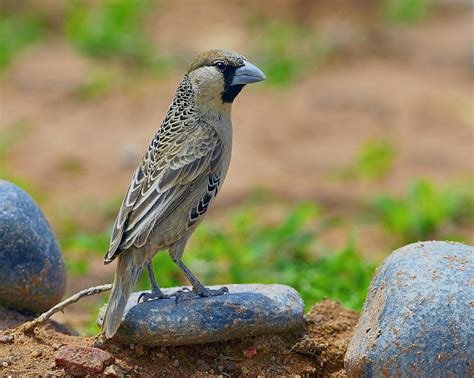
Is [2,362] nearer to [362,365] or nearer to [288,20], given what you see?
[362,365]

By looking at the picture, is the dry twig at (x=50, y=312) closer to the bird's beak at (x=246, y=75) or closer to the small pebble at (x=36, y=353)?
the small pebble at (x=36, y=353)

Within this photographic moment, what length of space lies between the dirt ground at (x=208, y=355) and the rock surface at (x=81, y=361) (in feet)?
0.14

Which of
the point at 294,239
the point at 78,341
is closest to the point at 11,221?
the point at 78,341

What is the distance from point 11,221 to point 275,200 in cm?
443

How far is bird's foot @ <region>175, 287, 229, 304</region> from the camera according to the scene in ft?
18.7

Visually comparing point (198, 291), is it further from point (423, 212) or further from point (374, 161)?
point (374, 161)

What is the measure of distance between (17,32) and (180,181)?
1056 cm

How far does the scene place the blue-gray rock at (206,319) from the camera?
543cm

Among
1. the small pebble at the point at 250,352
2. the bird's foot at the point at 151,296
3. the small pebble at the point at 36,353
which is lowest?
the small pebble at the point at 36,353

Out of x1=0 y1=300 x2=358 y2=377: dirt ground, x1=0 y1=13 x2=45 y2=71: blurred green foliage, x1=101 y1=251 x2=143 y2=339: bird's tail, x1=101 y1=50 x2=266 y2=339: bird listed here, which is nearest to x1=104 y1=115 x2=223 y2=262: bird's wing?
x1=101 y1=50 x2=266 y2=339: bird

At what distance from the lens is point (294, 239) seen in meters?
8.55

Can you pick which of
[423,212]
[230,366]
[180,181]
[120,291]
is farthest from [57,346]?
[423,212]

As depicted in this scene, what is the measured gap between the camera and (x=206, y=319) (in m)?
5.45

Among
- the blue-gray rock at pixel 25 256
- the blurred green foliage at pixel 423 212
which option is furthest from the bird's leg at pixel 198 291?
the blurred green foliage at pixel 423 212
